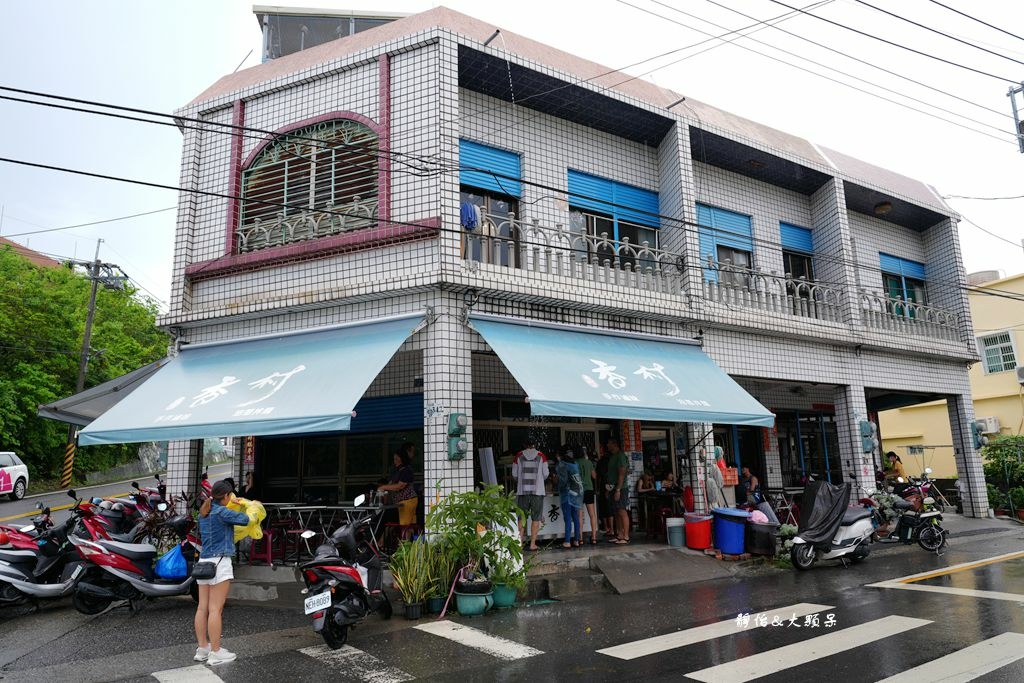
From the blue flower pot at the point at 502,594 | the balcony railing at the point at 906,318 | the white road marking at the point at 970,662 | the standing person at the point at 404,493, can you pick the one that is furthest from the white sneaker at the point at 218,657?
the balcony railing at the point at 906,318

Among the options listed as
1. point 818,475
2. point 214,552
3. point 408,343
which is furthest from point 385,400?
point 818,475

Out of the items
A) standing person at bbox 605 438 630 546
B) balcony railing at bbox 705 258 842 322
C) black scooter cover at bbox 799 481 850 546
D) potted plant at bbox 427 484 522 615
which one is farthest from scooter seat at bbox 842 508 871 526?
potted plant at bbox 427 484 522 615

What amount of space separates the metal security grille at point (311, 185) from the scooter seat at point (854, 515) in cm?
852

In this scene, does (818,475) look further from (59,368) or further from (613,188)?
(59,368)

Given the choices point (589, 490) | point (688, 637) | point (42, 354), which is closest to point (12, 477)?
point (42, 354)

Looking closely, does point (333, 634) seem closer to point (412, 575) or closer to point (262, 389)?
point (412, 575)

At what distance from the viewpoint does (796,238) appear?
15.2m

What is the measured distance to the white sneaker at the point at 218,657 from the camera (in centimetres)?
591

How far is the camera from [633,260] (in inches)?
480

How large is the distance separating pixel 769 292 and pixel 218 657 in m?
11.1

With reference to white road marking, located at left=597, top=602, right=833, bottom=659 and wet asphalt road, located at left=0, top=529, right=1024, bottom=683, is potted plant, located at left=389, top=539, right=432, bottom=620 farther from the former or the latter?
white road marking, located at left=597, top=602, right=833, bottom=659

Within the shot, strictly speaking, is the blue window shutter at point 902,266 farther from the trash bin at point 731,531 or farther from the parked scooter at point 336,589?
the parked scooter at point 336,589

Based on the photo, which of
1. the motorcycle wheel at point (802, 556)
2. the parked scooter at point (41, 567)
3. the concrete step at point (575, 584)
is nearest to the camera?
the parked scooter at point (41, 567)

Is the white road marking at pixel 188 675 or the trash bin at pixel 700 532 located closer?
the white road marking at pixel 188 675
